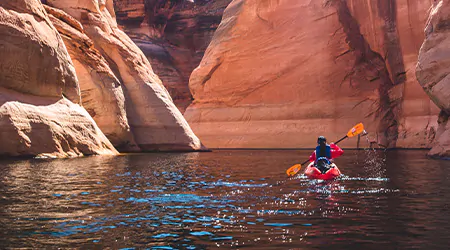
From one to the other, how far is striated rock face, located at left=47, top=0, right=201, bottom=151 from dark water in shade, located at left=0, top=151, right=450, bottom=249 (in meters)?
13.6

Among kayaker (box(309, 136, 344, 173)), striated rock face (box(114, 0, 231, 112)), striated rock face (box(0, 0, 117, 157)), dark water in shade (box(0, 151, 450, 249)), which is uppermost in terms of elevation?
striated rock face (box(114, 0, 231, 112))

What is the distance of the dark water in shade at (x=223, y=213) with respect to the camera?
4.73 m

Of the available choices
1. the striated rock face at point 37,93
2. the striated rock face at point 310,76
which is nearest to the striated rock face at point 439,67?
the striated rock face at point 310,76

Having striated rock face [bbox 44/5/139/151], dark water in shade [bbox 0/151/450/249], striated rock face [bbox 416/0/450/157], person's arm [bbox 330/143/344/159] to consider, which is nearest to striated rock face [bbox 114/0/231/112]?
striated rock face [bbox 44/5/139/151]

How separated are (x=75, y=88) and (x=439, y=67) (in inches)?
574

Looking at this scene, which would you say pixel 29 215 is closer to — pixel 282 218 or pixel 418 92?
pixel 282 218

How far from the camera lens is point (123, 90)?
25562 millimetres

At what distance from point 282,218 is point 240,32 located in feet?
102

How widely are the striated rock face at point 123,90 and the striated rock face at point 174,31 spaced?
20.8m

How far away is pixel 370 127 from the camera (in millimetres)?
30906

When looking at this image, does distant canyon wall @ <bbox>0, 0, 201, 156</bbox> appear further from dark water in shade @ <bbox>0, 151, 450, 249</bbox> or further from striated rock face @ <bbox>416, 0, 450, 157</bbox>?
striated rock face @ <bbox>416, 0, 450, 157</bbox>

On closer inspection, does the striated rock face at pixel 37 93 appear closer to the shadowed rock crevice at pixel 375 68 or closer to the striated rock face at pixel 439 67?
the striated rock face at pixel 439 67

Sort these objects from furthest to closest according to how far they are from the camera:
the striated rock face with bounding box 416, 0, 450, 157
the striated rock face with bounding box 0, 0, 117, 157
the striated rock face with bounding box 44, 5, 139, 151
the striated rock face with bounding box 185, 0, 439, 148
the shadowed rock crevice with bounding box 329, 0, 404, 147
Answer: the shadowed rock crevice with bounding box 329, 0, 404, 147
the striated rock face with bounding box 185, 0, 439, 148
the striated rock face with bounding box 44, 5, 139, 151
the striated rock face with bounding box 416, 0, 450, 157
the striated rock face with bounding box 0, 0, 117, 157

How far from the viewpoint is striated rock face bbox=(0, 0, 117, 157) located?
1608 cm
